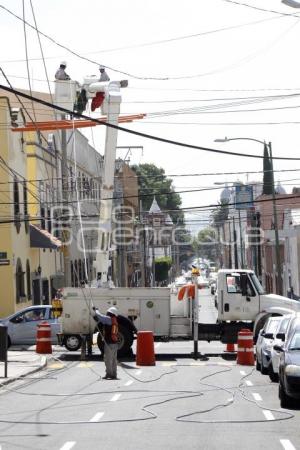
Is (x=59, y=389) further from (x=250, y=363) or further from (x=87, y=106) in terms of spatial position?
(x=87, y=106)

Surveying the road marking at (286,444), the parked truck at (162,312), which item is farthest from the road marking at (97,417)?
the parked truck at (162,312)

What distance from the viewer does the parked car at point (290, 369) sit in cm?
1535

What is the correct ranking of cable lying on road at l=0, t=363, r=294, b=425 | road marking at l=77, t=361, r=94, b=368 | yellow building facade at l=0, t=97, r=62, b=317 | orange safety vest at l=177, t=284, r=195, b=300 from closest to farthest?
1. cable lying on road at l=0, t=363, r=294, b=425
2. road marking at l=77, t=361, r=94, b=368
3. orange safety vest at l=177, t=284, r=195, b=300
4. yellow building facade at l=0, t=97, r=62, b=317

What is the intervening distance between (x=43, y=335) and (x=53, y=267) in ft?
89.2

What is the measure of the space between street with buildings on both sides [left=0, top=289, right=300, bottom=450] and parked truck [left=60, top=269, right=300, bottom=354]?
2.57 meters

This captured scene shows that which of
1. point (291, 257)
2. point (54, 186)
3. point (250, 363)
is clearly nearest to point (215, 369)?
point (250, 363)

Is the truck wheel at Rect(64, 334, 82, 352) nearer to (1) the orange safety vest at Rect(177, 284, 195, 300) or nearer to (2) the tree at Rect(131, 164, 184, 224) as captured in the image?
(1) the orange safety vest at Rect(177, 284, 195, 300)

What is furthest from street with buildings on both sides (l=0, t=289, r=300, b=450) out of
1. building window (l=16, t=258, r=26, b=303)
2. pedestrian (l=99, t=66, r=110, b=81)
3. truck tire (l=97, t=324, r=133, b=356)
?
building window (l=16, t=258, r=26, b=303)

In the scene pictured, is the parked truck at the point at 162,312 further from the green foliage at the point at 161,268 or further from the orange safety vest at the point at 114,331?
the green foliage at the point at 161,268

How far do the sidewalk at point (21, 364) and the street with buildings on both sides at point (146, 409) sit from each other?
0.13m

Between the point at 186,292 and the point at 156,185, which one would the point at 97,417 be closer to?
the point at 186,292

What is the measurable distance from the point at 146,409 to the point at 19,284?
96.8ft

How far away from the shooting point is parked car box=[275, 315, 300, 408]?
1535 centimetres

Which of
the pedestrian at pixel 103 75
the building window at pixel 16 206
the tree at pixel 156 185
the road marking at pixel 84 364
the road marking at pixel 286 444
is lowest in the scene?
the road marking at pixel 84 364
